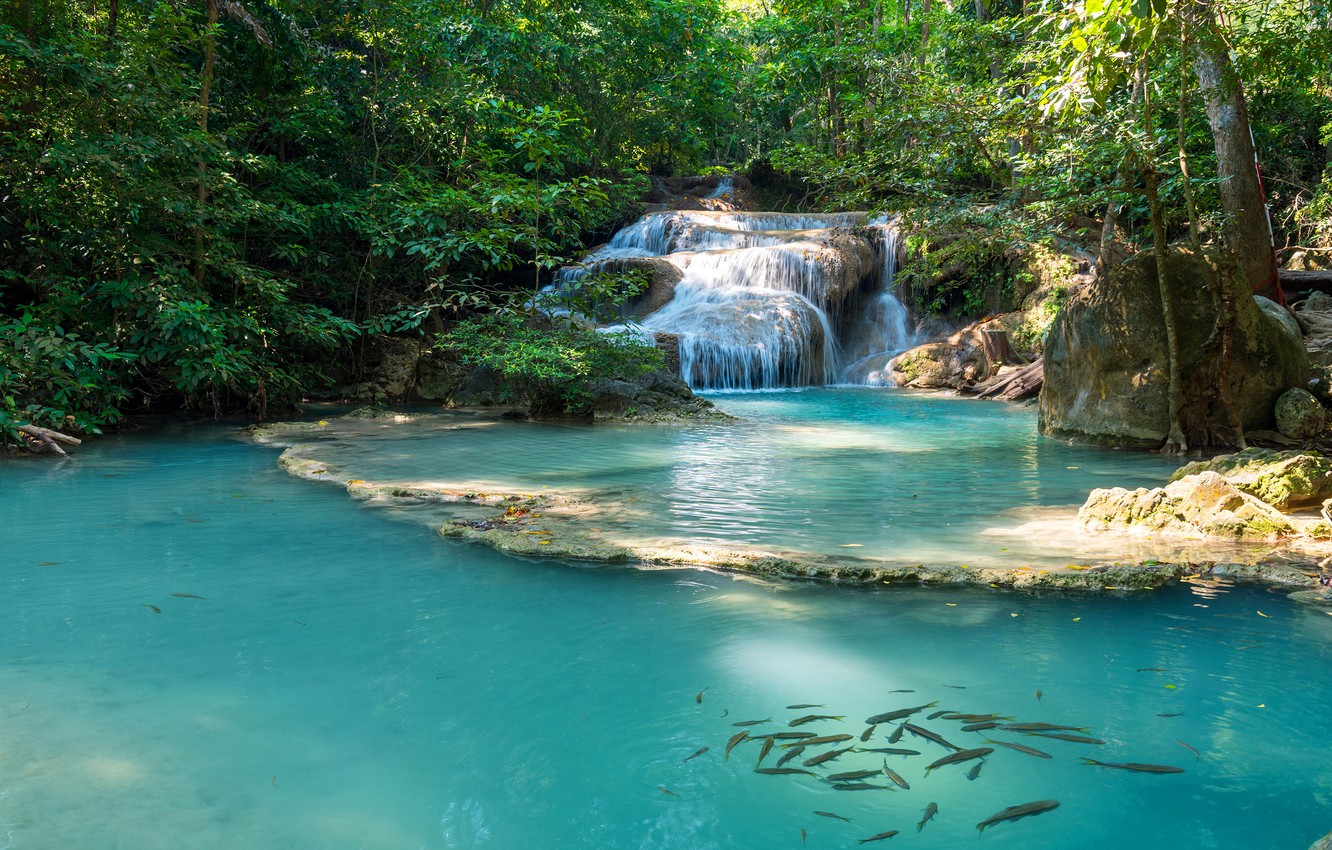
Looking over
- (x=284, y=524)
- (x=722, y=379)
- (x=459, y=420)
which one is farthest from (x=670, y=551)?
(x=722, y=379)

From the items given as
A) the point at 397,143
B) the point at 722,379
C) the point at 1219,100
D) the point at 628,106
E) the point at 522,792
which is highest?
the point at 628,106

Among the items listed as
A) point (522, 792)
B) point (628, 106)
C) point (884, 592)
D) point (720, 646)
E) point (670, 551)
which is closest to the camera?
point (522, 792)

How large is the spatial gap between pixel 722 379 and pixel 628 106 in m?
11.3

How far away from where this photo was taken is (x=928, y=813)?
7.20ft

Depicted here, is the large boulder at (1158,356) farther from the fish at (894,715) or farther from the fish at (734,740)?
the fish at (734,740)

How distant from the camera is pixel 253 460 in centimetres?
764

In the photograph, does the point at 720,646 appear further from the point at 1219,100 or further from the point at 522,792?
the point at 1219,100

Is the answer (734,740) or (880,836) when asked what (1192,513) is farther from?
(880,836)

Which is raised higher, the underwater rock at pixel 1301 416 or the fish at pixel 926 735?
the underwater rock at pixel 1301 416

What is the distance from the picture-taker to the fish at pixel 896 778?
231 centimetres

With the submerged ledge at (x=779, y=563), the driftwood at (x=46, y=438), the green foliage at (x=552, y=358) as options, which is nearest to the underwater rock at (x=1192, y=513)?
the submerged ledge at (x=779, y=563)

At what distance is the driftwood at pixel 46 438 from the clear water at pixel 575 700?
12.1 feet

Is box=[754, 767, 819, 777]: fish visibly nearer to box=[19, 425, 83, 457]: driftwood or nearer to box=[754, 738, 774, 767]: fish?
box=[754, 738, 774, 767]: fish

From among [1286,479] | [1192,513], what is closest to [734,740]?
[1192,513]
